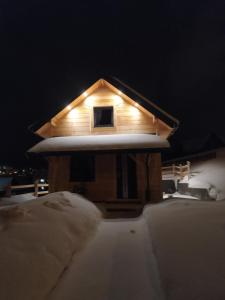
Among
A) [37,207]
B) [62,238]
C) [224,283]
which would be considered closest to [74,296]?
[62,238]

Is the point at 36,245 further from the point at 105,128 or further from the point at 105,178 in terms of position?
the point at 105,128

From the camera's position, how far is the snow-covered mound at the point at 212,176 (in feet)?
53.6

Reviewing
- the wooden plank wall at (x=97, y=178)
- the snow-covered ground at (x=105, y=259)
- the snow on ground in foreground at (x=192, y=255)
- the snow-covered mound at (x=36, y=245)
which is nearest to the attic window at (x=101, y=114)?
the wooden plank wall at (x=97, y=178)

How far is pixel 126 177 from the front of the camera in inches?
407

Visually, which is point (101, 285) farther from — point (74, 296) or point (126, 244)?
point (126, 244)

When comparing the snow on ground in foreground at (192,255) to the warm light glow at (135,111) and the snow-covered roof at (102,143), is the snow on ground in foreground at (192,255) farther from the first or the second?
the warm light glow at (135,111)

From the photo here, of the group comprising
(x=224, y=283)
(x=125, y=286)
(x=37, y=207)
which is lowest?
(x=125, y=286)

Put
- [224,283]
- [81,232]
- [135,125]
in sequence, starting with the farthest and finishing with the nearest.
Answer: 1. [135,125]
2. [81,232]
3. [224,283]

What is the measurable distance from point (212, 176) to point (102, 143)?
14.1 m

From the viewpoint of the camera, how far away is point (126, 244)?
4211 millimetres

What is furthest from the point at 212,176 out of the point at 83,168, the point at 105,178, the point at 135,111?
the point at 83,168

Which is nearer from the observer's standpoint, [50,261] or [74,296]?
[74,296]

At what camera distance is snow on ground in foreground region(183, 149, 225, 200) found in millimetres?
16344

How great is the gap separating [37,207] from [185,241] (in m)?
3.30
